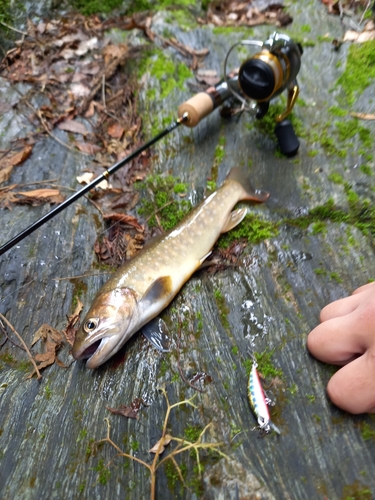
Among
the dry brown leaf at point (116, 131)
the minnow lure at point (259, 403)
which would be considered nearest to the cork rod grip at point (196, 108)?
the dry brown leaf at point (116, 131)

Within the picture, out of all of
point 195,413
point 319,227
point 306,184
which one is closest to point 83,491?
point 195,413

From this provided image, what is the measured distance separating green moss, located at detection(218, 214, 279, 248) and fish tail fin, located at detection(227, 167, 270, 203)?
0.63 ft

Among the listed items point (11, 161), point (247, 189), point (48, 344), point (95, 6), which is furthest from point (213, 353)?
point (95, 6)

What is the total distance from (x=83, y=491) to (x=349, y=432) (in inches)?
68.8

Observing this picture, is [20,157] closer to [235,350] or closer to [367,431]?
[235,350]

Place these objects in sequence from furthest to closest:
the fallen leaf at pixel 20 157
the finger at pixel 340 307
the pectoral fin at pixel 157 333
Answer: the fallen leaf at pixel 20 157 < the pectoral fin at pixel 157 333 < the finger at pixel 340 307

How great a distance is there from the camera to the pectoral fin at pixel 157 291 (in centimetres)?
298

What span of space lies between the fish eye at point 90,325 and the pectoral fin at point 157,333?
1.33 feet

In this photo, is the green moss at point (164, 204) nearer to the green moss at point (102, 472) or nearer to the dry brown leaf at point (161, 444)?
the dry brown leaf at point (161, 444)

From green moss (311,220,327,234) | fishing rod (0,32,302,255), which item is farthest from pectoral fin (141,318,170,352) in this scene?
green moss (311,220,327,234)

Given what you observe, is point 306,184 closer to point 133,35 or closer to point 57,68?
point 133,35

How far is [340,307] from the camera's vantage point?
264cm

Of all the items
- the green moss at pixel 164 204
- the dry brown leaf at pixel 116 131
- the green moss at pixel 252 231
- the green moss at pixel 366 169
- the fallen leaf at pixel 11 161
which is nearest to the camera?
the green moss at pixel 252 231

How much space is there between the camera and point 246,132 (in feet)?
13.4
